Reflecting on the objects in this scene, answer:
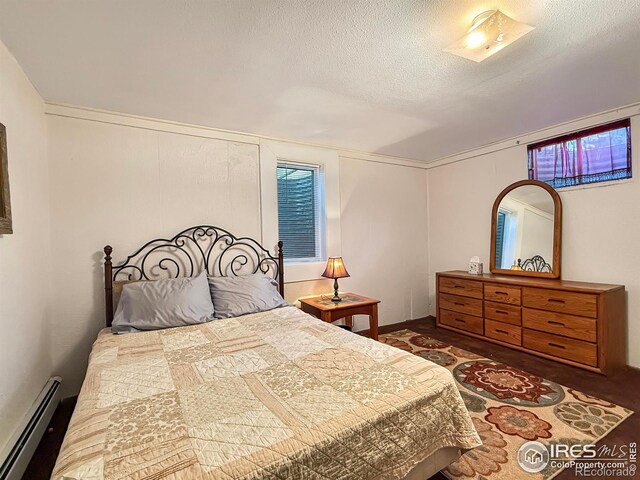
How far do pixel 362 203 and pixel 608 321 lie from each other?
259cm

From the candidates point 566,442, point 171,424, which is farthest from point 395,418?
point 566,442

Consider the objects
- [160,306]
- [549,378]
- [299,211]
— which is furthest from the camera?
[299,211]

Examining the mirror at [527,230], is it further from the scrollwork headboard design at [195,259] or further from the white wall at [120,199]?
the scrollwork headboard design at [195,259]

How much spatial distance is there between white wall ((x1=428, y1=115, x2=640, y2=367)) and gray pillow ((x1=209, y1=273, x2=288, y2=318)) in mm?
2709

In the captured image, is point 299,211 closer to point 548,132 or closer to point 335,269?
point 335,269

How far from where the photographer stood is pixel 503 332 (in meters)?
3.18

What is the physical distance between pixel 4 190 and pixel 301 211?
244 centimetres

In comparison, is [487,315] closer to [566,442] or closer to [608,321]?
[608,321]

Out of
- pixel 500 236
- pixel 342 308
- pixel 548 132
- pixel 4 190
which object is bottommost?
pixel 342 308

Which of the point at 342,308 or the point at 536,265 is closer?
the point at 342,308

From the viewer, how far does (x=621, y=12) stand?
1476 mm

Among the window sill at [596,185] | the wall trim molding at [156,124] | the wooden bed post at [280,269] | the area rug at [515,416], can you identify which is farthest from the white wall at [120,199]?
the window sill at [596,185]

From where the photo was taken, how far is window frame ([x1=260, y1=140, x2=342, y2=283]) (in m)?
3.15

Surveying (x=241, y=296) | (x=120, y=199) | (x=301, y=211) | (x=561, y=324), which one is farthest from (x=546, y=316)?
(x=120, y=199)
